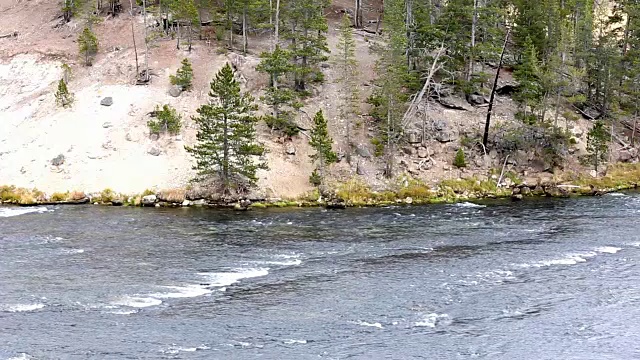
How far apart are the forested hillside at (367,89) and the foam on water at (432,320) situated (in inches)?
1066

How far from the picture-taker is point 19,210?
160ft

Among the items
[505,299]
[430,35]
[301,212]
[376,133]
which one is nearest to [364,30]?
[430,35]

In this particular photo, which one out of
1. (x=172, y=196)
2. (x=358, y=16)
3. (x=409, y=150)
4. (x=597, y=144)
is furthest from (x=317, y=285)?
(x=358, y=16)

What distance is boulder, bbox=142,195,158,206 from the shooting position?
51219 mm

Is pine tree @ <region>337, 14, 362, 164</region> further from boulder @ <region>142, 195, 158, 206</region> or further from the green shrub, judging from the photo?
boulder @ <region>142, 195, 158, 206</region>

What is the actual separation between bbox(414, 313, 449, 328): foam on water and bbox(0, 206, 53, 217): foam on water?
32.4 m

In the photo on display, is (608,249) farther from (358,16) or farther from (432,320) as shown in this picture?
(358,16)

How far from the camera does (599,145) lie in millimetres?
60562

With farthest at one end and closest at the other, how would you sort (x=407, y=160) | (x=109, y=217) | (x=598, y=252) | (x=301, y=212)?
1. (x=407, y=160)
2. (x=301, y=212)
3. (x=109, y=217)
4. (x=598, y=252)

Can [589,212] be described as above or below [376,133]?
below

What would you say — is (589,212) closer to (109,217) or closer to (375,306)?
(375,306)

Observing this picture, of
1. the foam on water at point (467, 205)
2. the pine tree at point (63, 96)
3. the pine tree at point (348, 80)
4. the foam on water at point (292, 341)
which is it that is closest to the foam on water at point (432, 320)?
the foam on water at point (292, 341)

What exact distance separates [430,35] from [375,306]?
133 feet

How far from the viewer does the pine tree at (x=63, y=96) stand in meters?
61.5
